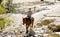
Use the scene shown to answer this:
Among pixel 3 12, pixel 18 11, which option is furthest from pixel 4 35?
pixel 18 11

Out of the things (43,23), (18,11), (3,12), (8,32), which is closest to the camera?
(8,32)

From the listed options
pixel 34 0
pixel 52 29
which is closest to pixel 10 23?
pixel 52 29

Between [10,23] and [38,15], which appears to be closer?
[10,23]

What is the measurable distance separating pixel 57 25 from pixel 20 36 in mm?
2828

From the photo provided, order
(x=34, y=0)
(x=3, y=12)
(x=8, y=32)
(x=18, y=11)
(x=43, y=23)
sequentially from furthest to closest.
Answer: (x=34, y=0), (x=18, y=11), (x=3, y=12), (x=43, y=23), (x=8, y=32)

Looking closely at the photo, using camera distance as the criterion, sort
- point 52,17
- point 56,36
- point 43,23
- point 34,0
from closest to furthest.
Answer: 1. point 56,36
2. point 43,23
3. point 52,17
4. point 34,0

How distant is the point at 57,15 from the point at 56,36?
5817mm

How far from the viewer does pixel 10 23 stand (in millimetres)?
17594

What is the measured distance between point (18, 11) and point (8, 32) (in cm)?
870

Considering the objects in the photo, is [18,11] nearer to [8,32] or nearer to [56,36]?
[8,32]

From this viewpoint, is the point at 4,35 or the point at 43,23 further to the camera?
the point at 43,23

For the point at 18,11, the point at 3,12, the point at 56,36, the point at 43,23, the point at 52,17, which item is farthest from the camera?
the point at 18,11

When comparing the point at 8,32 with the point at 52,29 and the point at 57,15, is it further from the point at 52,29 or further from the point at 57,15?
the point at 57,15

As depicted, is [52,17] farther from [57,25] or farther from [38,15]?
[57,25]
